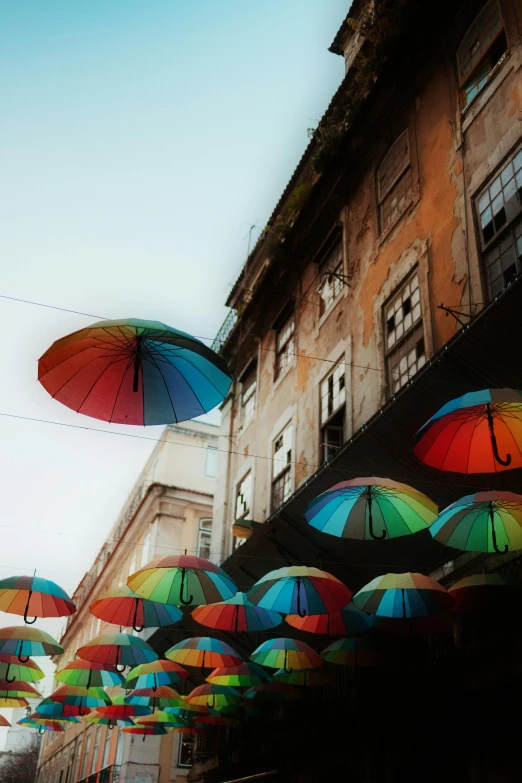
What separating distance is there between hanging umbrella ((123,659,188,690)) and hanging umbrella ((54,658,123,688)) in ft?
1.86

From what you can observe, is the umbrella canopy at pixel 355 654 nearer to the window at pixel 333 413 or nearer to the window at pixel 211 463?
the window at pixel 333 413

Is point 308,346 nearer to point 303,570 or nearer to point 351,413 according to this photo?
point 351,413

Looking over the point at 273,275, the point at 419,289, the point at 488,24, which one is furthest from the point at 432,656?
the point at 273,275

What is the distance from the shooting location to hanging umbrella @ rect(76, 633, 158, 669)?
1224 centimetres

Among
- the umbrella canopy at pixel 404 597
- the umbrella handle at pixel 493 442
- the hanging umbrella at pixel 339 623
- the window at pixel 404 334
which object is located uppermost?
the window at pixel 404 334

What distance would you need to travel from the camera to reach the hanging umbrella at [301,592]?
361 inches

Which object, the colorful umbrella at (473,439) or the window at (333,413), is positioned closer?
the colorful umbrella at (473,439)

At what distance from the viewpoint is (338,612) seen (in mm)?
10102

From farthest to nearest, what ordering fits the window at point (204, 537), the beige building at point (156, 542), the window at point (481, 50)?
1. the window at point (204, 537)
2. the beige building at point (156, 542)
3. the window at point (481, 50)

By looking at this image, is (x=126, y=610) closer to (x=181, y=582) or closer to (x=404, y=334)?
(x=181, y=582)

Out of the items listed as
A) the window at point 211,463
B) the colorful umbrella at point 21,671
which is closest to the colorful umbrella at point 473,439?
the colorful umbrella at point 21,671

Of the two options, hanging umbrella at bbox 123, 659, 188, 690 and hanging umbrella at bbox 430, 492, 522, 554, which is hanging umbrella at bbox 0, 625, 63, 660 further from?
hanging umbrella at bbox 430, 492, 522, 554

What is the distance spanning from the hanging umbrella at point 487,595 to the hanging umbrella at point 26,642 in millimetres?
7353

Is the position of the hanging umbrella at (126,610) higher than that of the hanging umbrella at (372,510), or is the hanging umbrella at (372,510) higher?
the hanging umbrella at (372,510)
